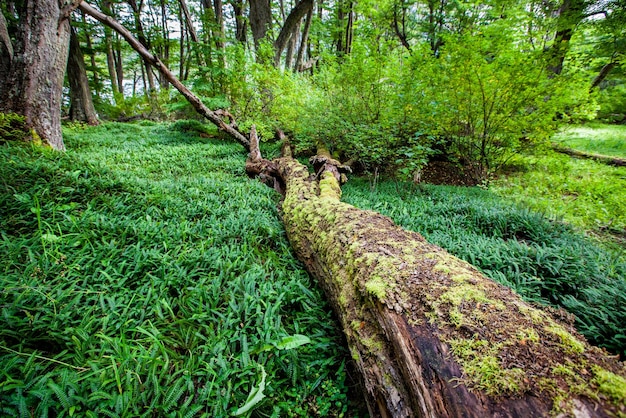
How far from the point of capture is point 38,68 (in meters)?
4.01

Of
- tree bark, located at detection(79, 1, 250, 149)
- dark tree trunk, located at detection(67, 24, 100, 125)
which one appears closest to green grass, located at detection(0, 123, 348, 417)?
tree bark, located at detection(79, 1, 250, 149)

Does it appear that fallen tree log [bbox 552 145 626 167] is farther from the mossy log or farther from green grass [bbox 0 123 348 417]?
green grass [bbox 0 123 348 417]

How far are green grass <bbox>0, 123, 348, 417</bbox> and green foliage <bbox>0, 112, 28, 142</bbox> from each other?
2.56 feet

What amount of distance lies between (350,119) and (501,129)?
265 centimetres

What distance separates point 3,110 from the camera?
12.6 ft

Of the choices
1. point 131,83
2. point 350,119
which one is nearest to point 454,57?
point 350,119

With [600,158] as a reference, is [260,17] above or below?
above

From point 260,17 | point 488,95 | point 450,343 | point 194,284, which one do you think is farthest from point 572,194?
point 260,17

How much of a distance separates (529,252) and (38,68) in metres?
7.11

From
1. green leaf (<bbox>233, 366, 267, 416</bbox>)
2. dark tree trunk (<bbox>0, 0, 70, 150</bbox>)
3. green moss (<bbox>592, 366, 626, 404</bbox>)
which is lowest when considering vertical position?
green leaf (<bbox>233, 366, 267, 416</bbox>)

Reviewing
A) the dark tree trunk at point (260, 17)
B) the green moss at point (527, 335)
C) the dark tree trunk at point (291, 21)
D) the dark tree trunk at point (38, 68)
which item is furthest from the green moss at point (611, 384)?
the dark tree trunk at point (260, 17)

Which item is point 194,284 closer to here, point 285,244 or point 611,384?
point 285,244

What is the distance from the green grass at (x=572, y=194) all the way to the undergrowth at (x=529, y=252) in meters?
0.23

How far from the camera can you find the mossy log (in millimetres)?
841
